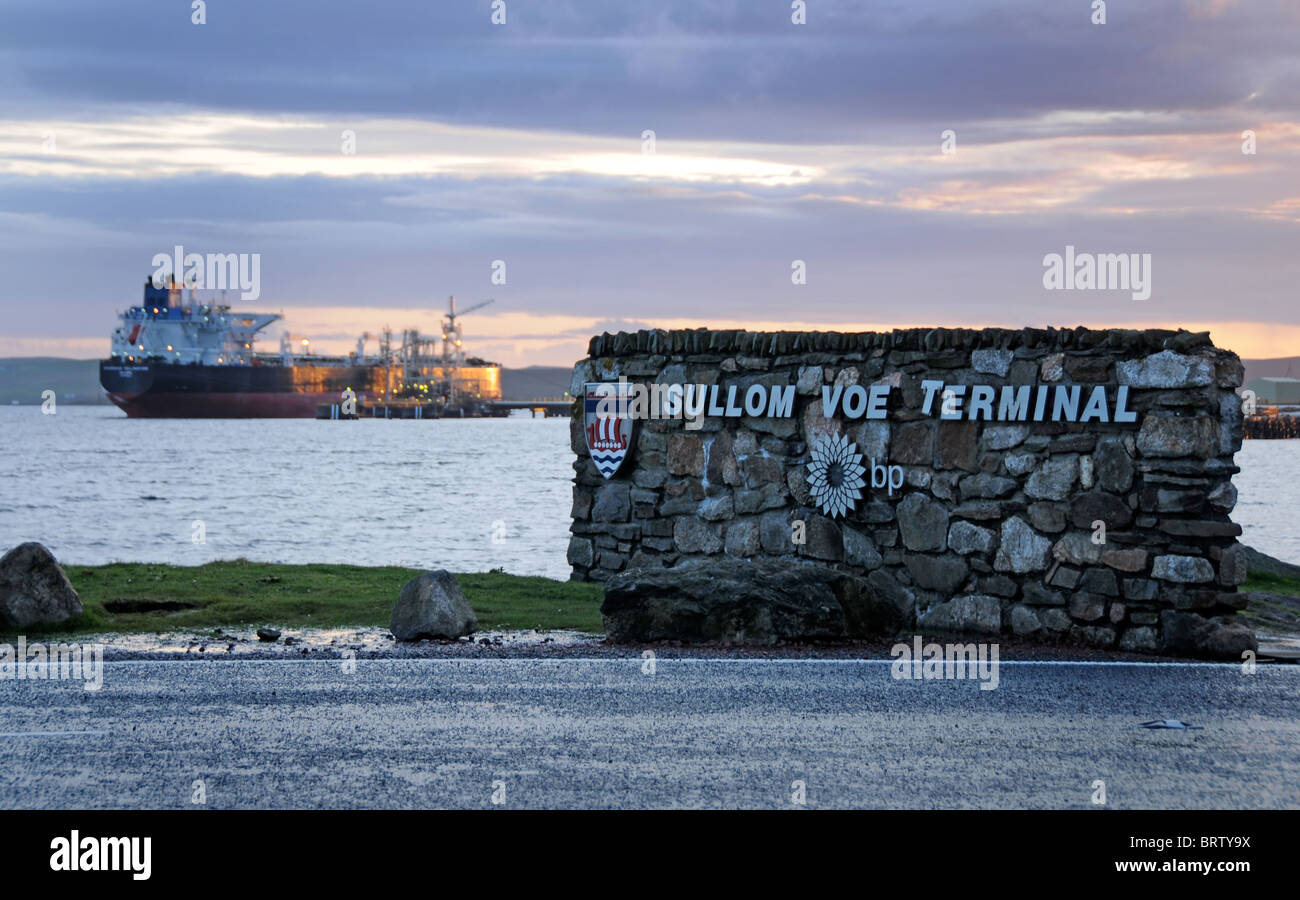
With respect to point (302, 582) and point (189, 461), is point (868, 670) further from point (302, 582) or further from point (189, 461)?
point (189, 461)

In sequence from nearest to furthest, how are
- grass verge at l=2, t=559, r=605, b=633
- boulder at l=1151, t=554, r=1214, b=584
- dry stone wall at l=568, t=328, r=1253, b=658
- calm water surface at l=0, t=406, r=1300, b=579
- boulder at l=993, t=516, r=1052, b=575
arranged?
boulder at l=1151, t=554, r=1214, b=584 → dry stone wall at l=568, t=328, r=1253, b=658 → boulder at l=993, t=516, r=1052, b=575 → grass verge at l=2, t=559, r=605, b=633 → calm water surface at l=0, t=406, r=1300, b=579

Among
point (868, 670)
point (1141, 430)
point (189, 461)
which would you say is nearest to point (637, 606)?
A: point (868, 670)

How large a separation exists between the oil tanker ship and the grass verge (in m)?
140

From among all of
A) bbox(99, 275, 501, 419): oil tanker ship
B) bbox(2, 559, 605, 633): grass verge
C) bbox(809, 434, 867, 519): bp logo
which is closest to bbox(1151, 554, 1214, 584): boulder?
bbox(809, 434, 867, 519): bp logo

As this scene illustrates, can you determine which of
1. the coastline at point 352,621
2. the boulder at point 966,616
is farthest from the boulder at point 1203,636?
the boulder at point 966,616

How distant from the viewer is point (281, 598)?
15.0m

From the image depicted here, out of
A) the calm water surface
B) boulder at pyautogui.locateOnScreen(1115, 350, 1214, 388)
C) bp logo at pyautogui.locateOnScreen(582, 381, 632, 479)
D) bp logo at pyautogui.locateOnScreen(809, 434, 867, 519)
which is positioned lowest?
the calm water surface

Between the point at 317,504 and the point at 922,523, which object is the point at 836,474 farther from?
the point at 317,504

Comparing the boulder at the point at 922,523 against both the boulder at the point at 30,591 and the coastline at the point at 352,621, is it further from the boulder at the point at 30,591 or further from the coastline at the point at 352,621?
the boulder at the point at 30,591

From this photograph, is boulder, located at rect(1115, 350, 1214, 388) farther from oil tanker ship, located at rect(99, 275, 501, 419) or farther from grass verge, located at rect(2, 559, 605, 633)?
oil tanker ship, located at rect(99, 275, 501, 419)

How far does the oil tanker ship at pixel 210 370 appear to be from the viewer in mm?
152125

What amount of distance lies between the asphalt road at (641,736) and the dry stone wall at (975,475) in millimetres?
1161

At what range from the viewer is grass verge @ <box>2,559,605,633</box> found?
13.3 meters
